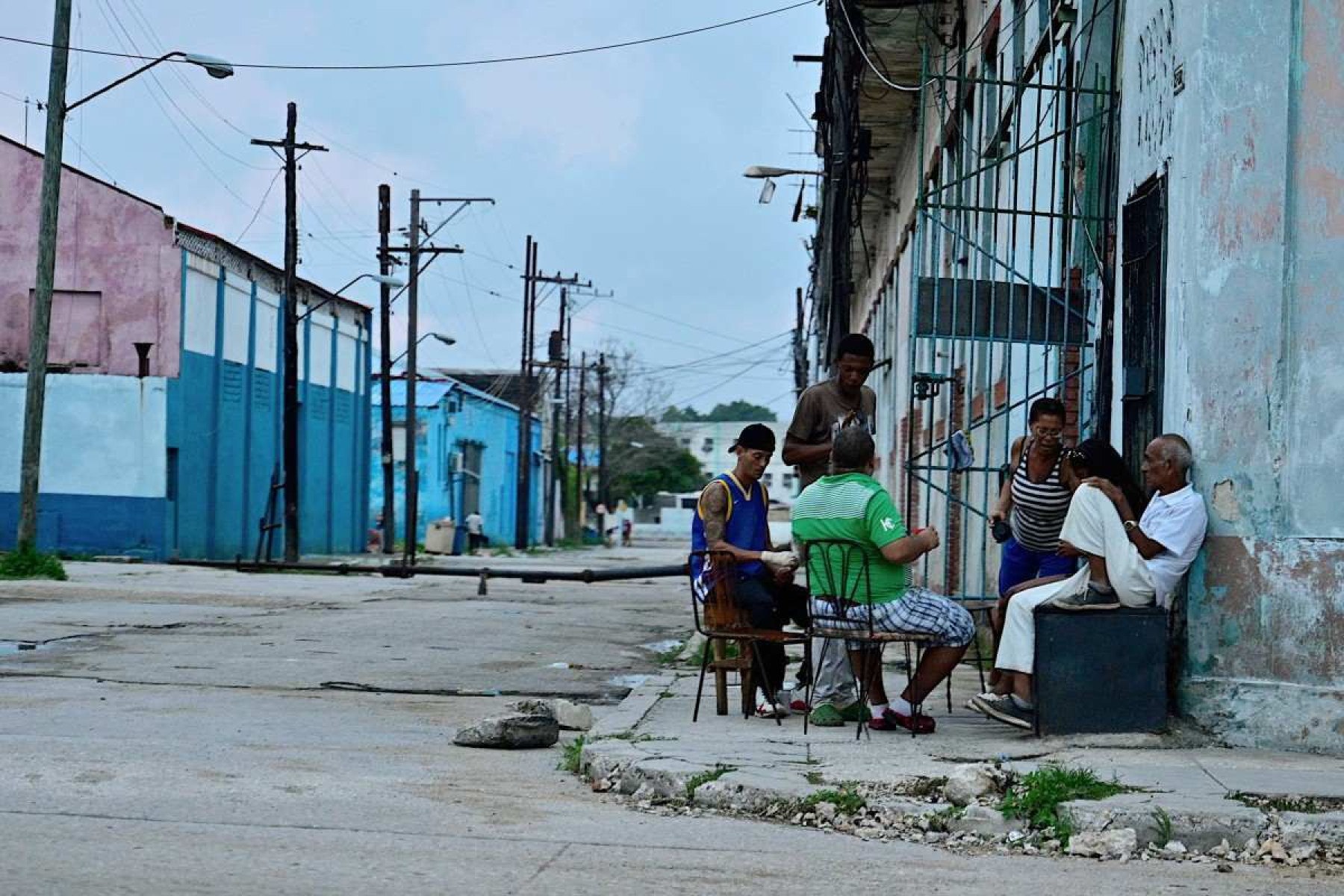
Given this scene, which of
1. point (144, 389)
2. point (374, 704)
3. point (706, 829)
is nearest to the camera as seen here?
point (706, 829)

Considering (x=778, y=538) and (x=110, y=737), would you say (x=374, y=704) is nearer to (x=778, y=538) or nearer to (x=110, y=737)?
(x=110, y=737)

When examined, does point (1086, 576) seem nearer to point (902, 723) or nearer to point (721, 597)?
point (902, 723)

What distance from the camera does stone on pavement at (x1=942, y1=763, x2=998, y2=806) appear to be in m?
6.41

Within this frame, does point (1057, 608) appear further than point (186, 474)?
No

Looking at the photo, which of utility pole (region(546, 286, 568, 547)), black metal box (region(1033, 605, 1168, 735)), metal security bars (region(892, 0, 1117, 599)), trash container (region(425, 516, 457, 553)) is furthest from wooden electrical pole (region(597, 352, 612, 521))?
black metal box (region(1033, 605, 1168, 735))

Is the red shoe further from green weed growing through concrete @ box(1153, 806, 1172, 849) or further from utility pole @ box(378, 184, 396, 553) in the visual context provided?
utility pole @ box(378, 184, 396, 553)

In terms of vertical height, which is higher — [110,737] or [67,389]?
[67,389]

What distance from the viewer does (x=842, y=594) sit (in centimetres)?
824

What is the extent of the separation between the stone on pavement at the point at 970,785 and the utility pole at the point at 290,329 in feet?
94.4

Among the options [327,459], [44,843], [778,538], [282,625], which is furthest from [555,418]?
[44,843]

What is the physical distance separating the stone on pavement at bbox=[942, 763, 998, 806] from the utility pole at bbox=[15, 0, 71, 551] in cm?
1990

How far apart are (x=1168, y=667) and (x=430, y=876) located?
4.13 meters

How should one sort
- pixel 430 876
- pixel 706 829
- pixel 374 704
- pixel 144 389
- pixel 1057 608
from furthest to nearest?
pixel 144 389, pixel 374 704, pixel 1057 608, pixel 706 829, pixel 430 876

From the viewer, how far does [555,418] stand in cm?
6681
